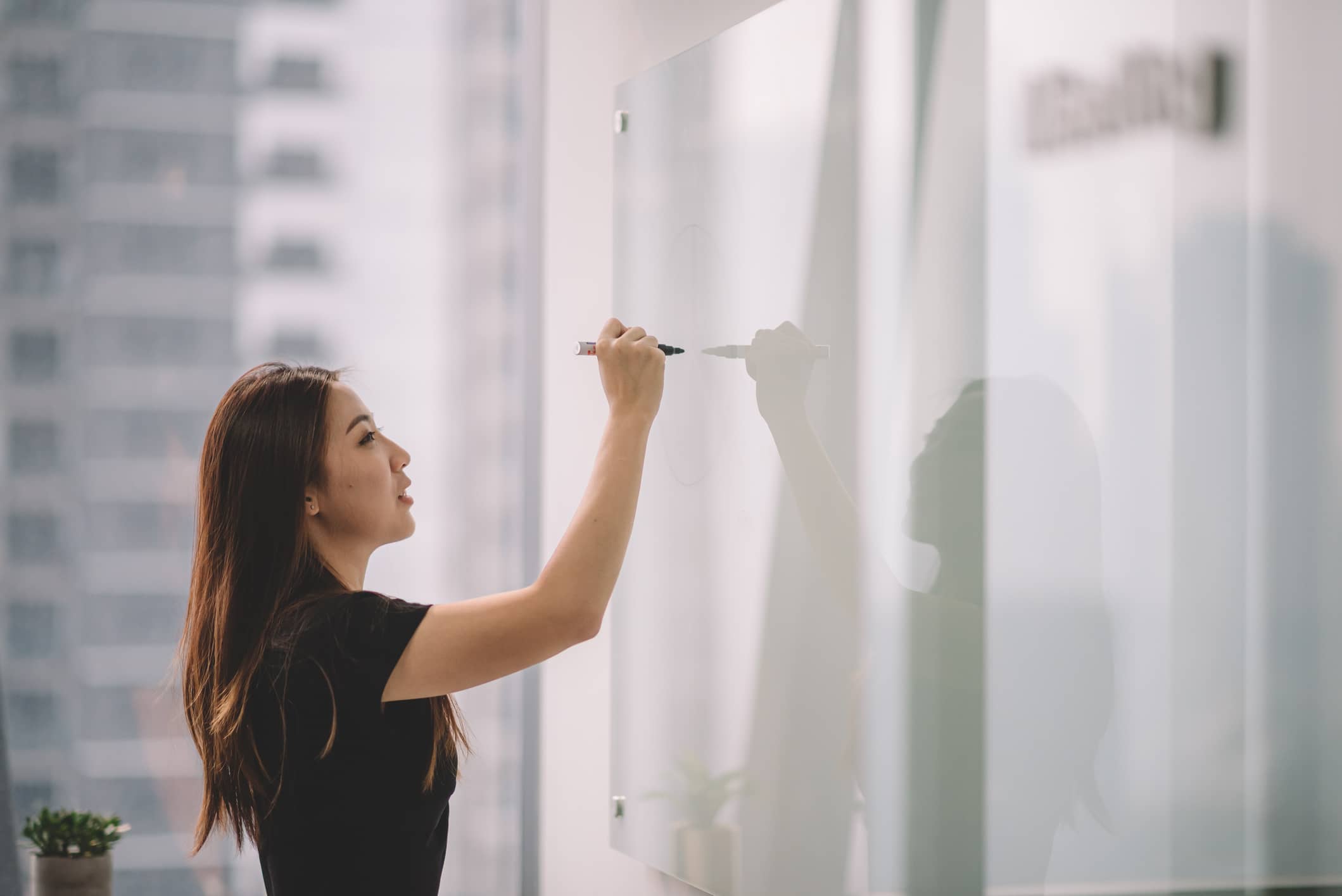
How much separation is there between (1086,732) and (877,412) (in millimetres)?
297

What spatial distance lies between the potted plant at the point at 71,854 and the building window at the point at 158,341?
640mm

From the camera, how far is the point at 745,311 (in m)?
1.05

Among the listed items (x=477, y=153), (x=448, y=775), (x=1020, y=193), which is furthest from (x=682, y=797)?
(x=477, y=153)

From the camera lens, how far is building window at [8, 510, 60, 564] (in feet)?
5.06

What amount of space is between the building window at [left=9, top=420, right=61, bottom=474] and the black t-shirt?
0.96 meters

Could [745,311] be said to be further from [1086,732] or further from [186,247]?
[186,247]

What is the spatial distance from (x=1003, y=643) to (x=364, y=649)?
1.49 feet

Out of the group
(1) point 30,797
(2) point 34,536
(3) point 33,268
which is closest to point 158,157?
(3) point 33,268

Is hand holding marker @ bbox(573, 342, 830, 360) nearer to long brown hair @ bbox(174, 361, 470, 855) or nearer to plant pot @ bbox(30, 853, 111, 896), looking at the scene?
long brown hair @ bbox(174, 361, 470, 855)

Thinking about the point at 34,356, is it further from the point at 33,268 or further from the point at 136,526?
the point at 136,526

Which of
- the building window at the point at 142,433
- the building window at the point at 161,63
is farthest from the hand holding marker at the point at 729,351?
the building window at the point at 161,63

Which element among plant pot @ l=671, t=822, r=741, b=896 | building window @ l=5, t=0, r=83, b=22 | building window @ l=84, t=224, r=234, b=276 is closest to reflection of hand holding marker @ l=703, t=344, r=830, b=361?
plant pot @ l=671, t=822, r=741, b=896

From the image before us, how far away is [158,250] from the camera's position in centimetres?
159

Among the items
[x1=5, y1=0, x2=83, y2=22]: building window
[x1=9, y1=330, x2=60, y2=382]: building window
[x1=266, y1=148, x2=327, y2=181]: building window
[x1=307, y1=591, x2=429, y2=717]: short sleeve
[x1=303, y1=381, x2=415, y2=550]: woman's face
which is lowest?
[x1=307, y1=591, x2=429, y2=717]: short sleeve
